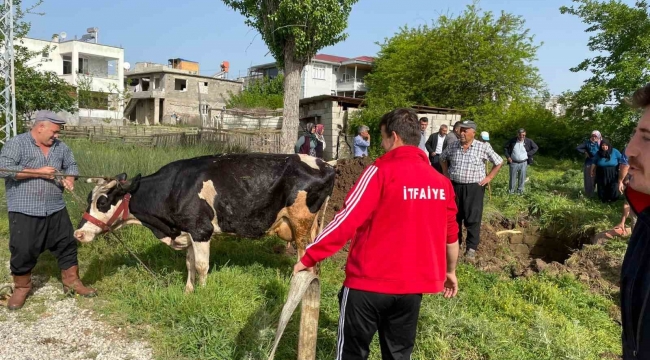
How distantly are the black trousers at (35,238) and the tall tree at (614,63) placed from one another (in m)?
15.2

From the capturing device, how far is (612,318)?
17.0 ft

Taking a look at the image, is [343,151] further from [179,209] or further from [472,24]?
[179,209]

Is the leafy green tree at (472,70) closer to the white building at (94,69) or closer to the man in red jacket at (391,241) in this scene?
the man in red jacket at (391,241)

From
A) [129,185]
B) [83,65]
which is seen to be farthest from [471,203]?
[83,65]

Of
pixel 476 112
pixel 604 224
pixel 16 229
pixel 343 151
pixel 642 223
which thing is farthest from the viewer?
pixel 476 112

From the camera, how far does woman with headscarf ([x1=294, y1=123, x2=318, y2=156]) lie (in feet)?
38.4

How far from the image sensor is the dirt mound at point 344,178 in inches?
369

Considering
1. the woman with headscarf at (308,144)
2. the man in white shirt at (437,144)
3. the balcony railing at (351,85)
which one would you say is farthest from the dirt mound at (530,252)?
the balcony railing at (351,85)

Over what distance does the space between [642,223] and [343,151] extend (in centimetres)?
1711

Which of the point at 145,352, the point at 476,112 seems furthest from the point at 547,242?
the point at 476,112

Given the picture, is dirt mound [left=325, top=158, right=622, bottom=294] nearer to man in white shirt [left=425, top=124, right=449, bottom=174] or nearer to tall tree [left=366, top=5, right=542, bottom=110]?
man in white shirt [left=425, top=124, right=449, bottom=174]

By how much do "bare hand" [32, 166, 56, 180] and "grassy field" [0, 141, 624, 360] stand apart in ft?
4.75

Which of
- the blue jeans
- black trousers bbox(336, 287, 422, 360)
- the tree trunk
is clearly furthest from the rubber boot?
the blue jeans

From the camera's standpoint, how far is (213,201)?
5594 mm
